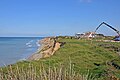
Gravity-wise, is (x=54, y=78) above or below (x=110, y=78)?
above

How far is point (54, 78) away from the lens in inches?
215

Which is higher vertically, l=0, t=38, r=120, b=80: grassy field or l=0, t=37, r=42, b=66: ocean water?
l=0, t=38, r=120, b=80: grassy field

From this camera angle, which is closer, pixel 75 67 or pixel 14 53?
pixel 75 67

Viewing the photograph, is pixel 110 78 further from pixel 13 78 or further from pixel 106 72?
pixel 13 78

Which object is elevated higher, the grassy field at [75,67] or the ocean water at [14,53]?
the grassy field at [75,67]

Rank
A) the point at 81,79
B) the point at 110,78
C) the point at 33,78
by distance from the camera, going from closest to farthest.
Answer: the point at 33,78
the point at 81,79
the point at 110,78

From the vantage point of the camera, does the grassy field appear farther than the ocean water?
No

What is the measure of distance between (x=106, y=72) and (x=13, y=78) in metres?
6.96

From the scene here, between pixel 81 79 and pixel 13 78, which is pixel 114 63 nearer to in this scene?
pixel 81 79

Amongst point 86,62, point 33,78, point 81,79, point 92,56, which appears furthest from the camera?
point 92,56

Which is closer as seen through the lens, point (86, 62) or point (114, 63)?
point (114, 63)

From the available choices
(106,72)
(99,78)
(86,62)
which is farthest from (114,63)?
(99,78)

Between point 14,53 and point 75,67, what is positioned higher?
point 75,67

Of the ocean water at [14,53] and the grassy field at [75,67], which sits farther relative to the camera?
the ocean water at [14,53]
